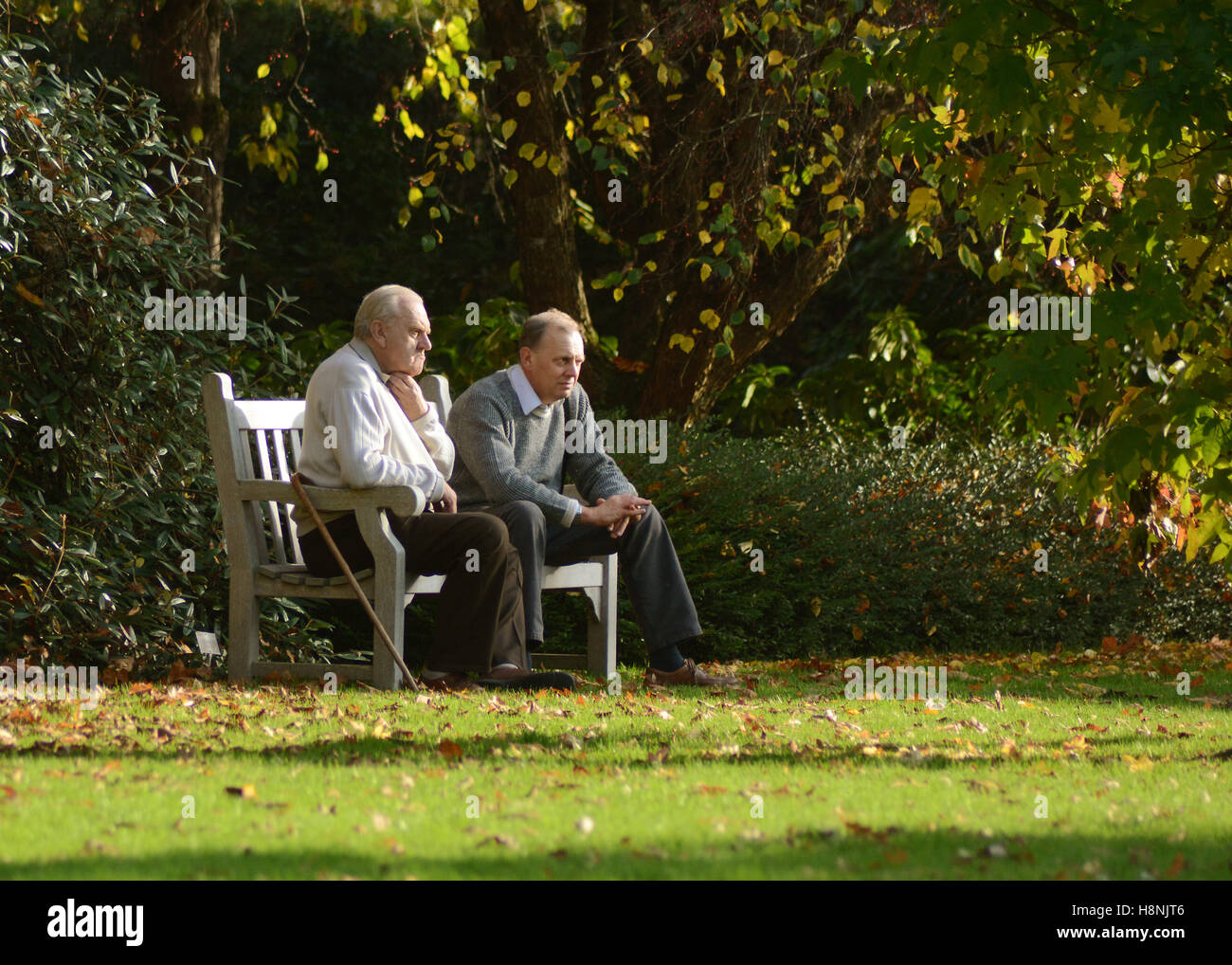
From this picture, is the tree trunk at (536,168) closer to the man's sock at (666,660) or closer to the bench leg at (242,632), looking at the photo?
the man's sock at (666,660)

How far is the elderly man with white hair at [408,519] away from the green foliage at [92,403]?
1042 millimetres

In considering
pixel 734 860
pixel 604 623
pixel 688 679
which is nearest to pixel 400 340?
pixel 604 623

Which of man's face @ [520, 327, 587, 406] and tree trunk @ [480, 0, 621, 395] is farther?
tree trunk @ [480, 0, 621, 395]

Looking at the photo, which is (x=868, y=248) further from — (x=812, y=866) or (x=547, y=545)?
(x=812, y=866)

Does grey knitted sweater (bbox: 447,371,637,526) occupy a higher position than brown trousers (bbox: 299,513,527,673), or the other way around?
grey knitted sweater (bbox: 447,371,637,526)

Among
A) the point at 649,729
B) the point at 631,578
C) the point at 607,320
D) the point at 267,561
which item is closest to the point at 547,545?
the point at 631,578

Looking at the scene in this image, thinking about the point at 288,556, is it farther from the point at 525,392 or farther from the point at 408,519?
the point at 525,392

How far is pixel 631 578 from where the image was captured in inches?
242

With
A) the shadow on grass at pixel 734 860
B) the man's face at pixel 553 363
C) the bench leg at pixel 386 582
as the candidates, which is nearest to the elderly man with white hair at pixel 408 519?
the bench leg at pixel 386 582

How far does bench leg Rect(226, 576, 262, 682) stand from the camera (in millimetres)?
5867

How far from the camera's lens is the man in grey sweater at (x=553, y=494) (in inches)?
238

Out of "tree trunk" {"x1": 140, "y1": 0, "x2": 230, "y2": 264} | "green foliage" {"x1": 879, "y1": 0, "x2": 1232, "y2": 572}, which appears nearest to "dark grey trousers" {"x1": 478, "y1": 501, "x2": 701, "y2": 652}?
"green foliage" {"x1": 879, "y1": 0, "x2": 1232, "y2": 572}

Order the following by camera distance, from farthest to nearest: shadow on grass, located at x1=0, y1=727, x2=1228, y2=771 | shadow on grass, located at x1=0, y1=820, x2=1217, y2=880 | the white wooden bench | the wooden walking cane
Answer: the white wooden bench → the wooden walking cane → shadow on grass, located at x1=0, y1=727, x2=1228, y2=771 → shadow on grass, located at x1=0, y1=820, x2=1217, y2=880

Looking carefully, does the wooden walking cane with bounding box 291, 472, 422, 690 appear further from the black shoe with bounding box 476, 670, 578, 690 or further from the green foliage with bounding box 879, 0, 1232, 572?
the green foliage with bounding box 879, 0, 1232, 572
